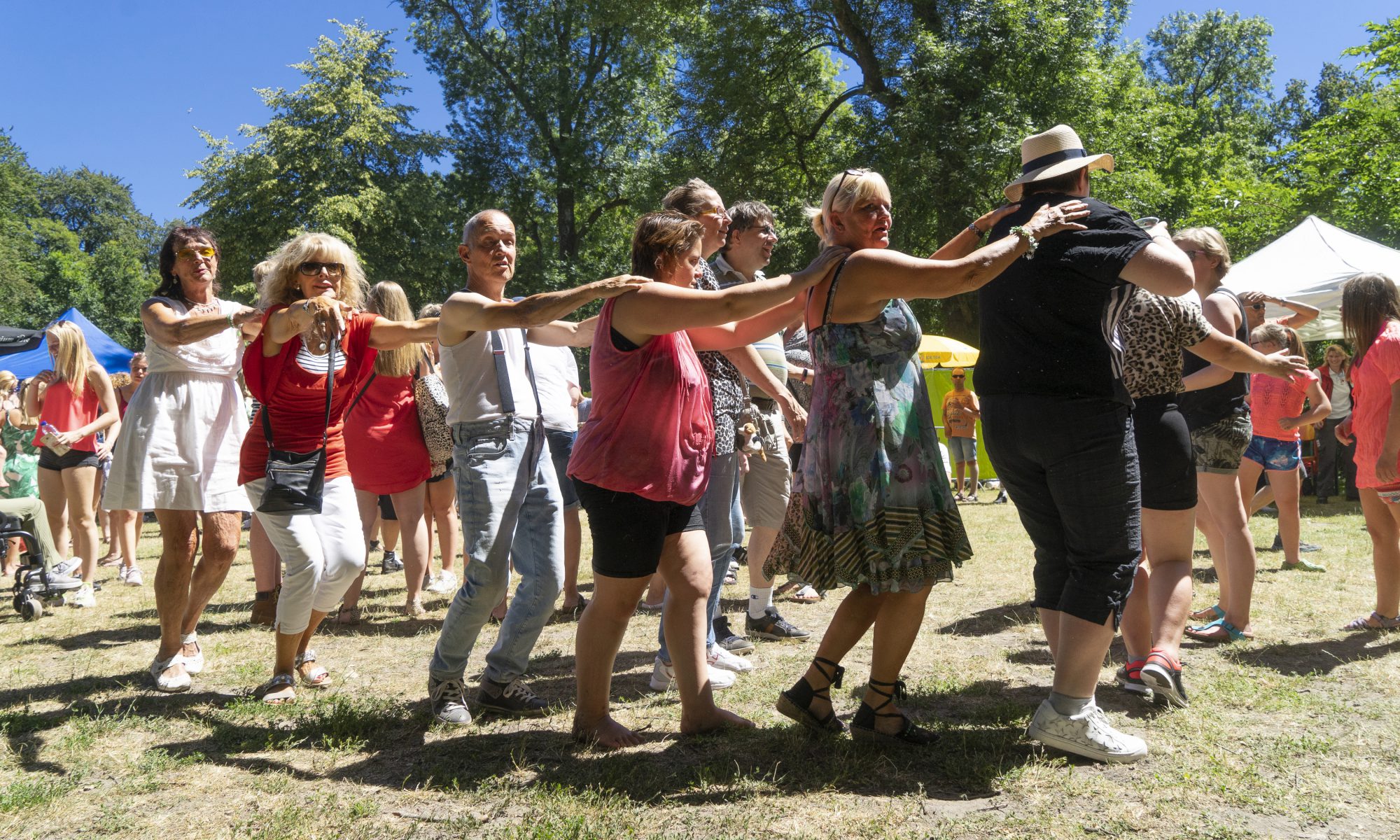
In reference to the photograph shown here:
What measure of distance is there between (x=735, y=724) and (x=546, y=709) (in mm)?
845

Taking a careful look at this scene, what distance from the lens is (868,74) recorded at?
2206 cm

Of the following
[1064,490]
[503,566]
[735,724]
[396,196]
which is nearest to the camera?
[1064,490]

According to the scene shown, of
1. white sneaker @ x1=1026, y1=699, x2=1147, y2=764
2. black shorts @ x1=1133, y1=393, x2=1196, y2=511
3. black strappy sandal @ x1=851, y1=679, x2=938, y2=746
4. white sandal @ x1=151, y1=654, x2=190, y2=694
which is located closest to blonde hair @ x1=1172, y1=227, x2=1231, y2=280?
black shorts @ x1=1133, y1=393, x2=1196, y2=511

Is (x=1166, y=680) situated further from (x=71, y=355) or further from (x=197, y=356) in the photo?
(x=71, y=355)

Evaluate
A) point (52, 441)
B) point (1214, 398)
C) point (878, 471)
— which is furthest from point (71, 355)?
point (1214, 398)

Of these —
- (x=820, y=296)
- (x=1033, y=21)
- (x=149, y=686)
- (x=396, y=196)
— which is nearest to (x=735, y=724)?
(x=820, y=296)

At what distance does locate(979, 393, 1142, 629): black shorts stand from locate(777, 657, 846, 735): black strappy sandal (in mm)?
844

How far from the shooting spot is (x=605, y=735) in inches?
137

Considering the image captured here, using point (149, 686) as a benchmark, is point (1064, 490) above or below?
above

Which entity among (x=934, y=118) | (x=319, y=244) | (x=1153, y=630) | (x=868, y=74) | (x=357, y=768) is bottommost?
(x=357, y=768)

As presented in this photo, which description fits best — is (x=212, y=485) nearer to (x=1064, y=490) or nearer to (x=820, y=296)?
(x=820, y=296)

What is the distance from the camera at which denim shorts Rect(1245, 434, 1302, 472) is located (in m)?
7.32

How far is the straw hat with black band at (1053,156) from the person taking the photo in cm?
339

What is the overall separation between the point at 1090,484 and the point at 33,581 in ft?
23.4
